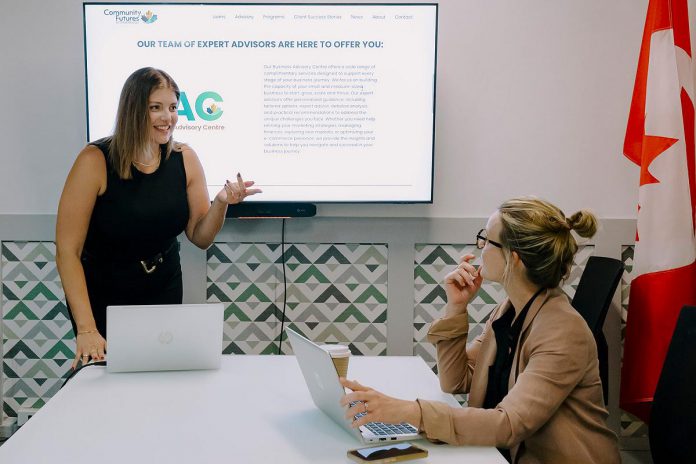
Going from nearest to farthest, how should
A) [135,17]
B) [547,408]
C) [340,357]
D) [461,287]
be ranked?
1. [547,408]
2. [340,357]
3. [461,287]
4. [135,17]

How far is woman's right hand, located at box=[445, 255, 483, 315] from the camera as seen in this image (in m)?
1.94

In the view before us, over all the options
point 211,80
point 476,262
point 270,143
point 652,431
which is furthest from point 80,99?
point 652,431

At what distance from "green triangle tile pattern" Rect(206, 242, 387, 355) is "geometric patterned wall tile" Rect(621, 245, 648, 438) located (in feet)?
3.62

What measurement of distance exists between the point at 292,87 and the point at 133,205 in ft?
3.18

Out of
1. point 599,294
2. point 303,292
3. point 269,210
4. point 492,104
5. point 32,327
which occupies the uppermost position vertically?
point 492,104

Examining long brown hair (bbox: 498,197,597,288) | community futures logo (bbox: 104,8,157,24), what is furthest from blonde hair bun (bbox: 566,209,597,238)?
community futures logo (bbox: 104,8,157,24)

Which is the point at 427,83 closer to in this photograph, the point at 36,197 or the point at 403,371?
the point at 403,371

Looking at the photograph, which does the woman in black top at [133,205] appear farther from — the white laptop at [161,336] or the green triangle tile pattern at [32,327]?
the green triangle tile pattern at [32,327]

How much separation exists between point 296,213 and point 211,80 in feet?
2.24

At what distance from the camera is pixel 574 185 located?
10.5 ft

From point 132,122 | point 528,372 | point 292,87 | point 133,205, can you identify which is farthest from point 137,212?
point 528,372

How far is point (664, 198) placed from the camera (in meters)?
2.82

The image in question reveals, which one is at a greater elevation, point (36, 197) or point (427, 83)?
point (427, 83)

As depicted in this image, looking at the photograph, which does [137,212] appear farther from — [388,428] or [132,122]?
[388,428]
